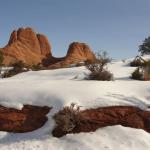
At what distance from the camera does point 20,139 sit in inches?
467

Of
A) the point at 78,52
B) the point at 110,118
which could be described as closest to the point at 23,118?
the point at 110,118

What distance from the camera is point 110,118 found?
494 inches

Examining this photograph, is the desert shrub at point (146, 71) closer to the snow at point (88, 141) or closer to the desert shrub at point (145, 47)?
the snow at point (88, 141)

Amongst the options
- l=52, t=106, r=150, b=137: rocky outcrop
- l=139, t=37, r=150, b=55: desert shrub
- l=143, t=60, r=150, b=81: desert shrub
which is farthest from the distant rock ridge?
l=52, t=106, r=150, b=137: rocky outcrop

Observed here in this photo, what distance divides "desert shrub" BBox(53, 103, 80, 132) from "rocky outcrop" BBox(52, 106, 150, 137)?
104 millimetres

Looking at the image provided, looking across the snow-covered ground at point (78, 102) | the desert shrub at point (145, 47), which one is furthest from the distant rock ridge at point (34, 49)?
the snow-covered ground at point (78, 102)

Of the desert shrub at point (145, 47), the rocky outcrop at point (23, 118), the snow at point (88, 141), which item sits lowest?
the snow at point (88, 141)

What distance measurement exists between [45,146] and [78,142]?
950 mm

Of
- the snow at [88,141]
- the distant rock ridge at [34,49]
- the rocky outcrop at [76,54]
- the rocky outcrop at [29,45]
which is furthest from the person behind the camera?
the rocky outcrop at [29,45]

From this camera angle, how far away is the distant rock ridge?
8275 centimetres

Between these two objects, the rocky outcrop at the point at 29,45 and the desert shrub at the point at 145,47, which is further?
the rocky outcrop at the point at 29,45

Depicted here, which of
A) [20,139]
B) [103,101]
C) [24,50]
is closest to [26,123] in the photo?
[20,139]

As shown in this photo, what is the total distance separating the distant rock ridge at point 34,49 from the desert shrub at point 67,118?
6754 cm

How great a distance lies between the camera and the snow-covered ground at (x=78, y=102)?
1126 centimetres
